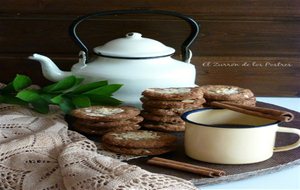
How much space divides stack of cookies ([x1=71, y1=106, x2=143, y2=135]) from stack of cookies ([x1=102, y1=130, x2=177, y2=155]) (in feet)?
0.10

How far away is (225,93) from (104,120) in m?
0.23

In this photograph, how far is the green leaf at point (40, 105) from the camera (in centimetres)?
102

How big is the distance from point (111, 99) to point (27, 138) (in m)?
0.22

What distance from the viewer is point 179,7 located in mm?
1275

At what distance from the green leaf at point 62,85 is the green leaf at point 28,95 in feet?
0.07

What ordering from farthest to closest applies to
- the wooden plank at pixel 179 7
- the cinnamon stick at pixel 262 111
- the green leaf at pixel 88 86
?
the wooden plank at pixel 179 7 → the green leaf at pixel 88 86 → the cinnamon stick at pixel 262 111

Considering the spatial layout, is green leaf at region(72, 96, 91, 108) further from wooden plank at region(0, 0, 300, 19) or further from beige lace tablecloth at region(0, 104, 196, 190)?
wooden plank at region(0, 0, 300, 19)

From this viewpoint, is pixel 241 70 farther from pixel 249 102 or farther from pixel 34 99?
pixel 34 99

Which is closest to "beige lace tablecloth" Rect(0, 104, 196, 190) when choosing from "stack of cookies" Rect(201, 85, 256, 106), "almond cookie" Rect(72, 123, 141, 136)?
"almond cookie" Rect(72, 123, 141, 136)

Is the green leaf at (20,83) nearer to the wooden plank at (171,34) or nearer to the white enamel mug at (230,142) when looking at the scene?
the wooden plank at (171,34)

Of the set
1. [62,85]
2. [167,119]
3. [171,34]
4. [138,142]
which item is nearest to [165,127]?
[167,119]

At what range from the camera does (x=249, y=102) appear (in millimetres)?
998

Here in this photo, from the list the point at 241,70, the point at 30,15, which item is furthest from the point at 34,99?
the point at 241,70

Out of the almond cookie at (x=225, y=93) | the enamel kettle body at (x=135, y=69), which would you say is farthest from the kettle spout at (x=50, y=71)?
the almond cookie at (x=225, y=93)
